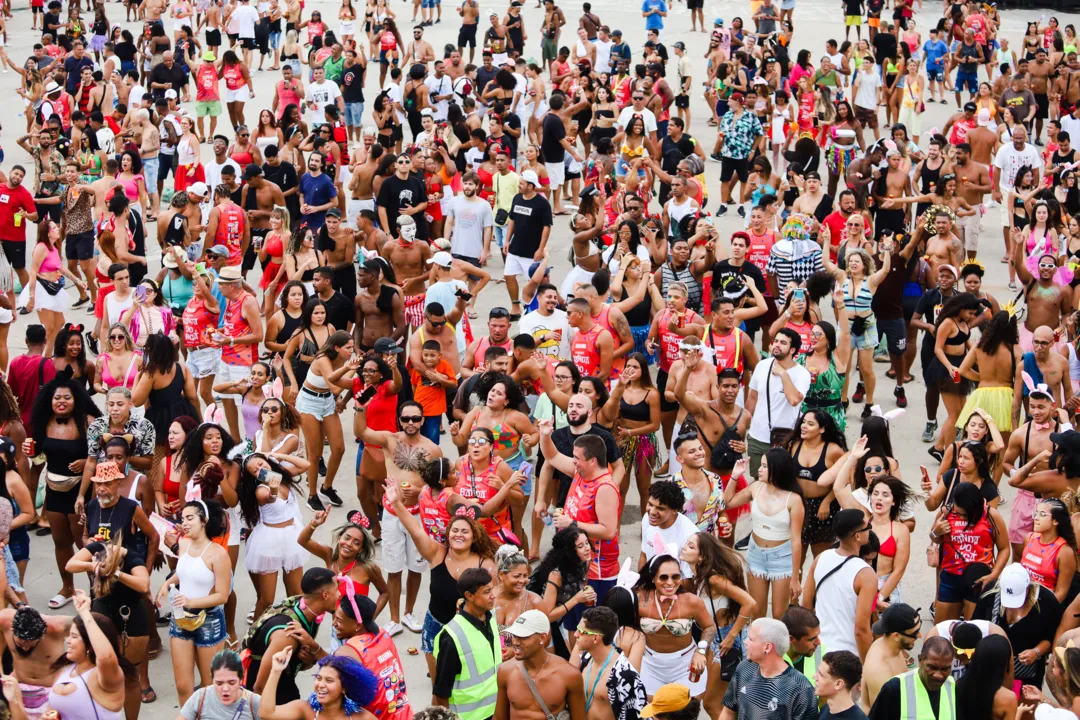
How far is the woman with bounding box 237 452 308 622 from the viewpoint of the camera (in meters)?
8.77

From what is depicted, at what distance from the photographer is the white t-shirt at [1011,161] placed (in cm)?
1588

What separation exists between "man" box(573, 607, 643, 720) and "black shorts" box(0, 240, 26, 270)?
9.39 meters

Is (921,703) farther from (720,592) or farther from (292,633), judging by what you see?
(292,633)

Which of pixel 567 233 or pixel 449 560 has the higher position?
pixel 449 560

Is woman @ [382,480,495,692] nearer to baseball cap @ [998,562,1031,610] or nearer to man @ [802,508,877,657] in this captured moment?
man @ [802,508,877,657]

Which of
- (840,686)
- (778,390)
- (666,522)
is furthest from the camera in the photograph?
(778,390)

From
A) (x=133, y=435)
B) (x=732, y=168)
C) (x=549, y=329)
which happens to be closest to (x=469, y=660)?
(x=133, y=435)

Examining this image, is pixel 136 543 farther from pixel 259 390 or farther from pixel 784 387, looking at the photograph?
pixel 784 387

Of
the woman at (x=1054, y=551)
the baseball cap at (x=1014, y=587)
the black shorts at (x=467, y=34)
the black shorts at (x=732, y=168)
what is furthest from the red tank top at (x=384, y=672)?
the black shorts at (x=467, y=34)

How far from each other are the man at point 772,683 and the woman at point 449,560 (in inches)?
71.8

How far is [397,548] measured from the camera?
897 centimetres

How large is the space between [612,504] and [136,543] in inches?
116

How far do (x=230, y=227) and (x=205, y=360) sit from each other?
231 cm

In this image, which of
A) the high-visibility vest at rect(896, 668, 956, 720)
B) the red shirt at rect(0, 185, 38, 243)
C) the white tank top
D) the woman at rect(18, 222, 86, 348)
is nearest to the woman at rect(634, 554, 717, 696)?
the white tank top
